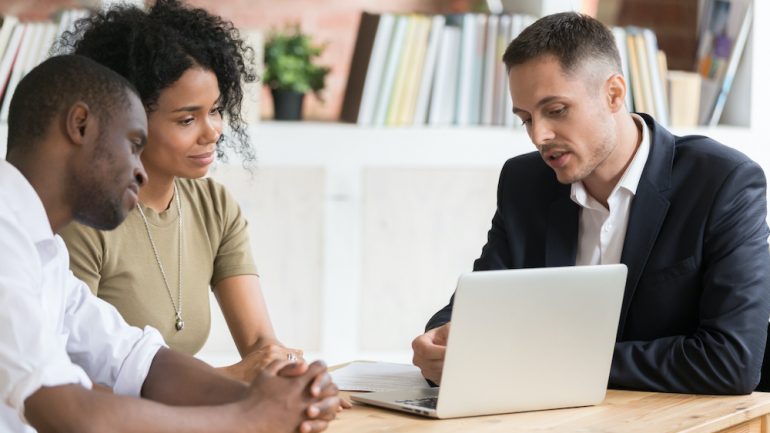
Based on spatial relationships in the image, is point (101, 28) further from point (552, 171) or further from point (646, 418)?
point (646, 418)

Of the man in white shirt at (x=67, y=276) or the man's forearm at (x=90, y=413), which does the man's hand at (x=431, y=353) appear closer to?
the man in white shirt at (x=67, y=276)

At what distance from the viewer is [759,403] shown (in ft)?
5.52

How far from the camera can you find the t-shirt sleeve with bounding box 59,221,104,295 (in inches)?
74.5

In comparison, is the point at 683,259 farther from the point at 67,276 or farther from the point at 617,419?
the point at 67,276

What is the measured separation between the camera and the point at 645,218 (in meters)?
1.91

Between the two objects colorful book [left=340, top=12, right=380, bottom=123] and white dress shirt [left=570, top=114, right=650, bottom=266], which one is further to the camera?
colorful book [left=340, top=12, right=380, bottom=123]

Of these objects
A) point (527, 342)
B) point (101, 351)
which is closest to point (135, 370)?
point (101, 351)

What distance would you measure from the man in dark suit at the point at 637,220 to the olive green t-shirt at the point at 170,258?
0.49 m

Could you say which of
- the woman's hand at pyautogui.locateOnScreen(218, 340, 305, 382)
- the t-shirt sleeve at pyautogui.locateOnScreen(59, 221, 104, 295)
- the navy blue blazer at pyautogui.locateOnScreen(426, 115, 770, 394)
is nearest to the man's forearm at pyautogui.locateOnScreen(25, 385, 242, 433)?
the woman's hand at pyautogui.locateOnScreen(218, 340, 305, 382)

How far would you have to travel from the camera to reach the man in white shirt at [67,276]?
1.17 m

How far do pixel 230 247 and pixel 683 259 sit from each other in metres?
0.91

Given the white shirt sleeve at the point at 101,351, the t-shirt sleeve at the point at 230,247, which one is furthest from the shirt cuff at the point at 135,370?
the t-shirt sleeve at the point at 230,247

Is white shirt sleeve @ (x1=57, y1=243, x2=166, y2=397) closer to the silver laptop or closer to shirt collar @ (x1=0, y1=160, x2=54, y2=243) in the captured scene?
shirt collar @ (x1=0, y1=160, x2=54, y2=243)

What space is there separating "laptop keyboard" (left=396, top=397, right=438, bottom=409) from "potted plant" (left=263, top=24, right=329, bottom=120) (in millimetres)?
1772
